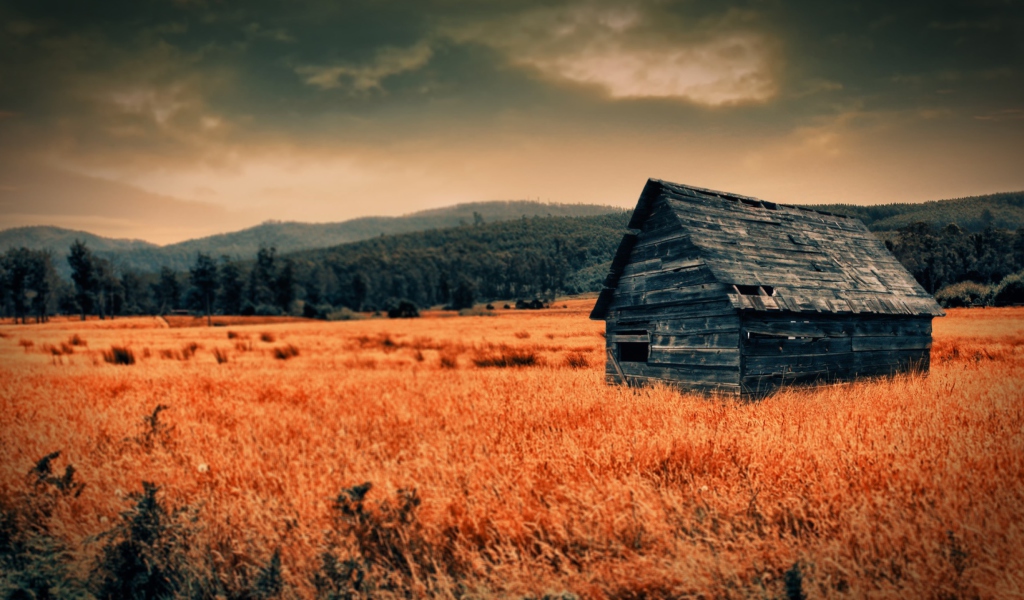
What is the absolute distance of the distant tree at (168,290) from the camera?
385ft

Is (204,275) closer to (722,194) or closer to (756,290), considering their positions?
(722,194)

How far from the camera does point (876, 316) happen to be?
12.7 metres

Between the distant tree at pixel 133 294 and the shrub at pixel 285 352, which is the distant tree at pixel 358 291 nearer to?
the distant tree at pixel 133 294

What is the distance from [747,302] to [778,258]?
8.71 ft

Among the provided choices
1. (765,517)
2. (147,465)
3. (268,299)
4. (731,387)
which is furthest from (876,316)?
(268,299)

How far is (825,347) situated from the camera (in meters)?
11.6

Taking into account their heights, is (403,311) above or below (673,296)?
below

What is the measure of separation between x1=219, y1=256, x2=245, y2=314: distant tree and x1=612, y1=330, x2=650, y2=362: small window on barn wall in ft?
320

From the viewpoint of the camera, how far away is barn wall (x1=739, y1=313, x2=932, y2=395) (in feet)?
34.2

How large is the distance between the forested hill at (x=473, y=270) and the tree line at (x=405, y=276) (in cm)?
37

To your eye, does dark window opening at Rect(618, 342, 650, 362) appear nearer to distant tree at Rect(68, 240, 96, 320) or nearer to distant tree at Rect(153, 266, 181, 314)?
distant tree at Rect(68, 240, 96, 320)

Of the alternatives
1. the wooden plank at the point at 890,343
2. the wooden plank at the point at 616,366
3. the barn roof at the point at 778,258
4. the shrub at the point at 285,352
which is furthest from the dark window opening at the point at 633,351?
the shrub at the point at 285,352

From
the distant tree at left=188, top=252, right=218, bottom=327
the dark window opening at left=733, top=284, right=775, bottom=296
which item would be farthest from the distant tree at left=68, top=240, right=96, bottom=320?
the dark window opening at left=733, top=284, right=775, bottom=296

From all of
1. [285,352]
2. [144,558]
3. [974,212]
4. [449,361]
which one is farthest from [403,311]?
[974,212]
